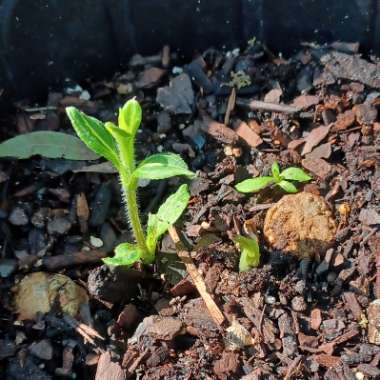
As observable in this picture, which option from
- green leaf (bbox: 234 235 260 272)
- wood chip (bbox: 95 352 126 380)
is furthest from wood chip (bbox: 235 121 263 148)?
wood chip (bbox: 95 352 126 380)

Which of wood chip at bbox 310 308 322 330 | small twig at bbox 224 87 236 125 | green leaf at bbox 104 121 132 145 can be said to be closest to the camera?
green leaf at bbox 104 121 132 145

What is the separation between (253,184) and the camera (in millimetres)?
1644

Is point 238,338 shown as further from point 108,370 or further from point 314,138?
point 314,138

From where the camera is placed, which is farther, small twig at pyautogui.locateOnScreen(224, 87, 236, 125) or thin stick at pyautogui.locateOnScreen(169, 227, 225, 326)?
small twig at pyautogui.locateOnScreen(224, 87, 236, 125)

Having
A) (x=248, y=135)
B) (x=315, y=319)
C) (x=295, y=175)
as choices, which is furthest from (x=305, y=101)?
(x=315, y=319)

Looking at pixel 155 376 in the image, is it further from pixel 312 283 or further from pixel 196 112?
pixel 196 112

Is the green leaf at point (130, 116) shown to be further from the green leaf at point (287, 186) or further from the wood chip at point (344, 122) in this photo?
the wood chip at point (344, 122)

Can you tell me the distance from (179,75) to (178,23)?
188 millimetres

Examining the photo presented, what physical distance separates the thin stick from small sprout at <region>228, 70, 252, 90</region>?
22.1 inches

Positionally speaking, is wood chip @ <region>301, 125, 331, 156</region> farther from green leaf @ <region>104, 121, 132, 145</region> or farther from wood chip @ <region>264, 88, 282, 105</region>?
green leaf @ <region>104, 121, 132, 145</region>

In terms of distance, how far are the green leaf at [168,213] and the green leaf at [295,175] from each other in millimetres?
307

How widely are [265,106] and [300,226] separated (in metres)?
0.45

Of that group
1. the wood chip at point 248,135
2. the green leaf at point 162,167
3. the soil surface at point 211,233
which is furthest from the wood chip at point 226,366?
the wood chip at point 248,135

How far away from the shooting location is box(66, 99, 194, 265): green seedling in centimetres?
131
